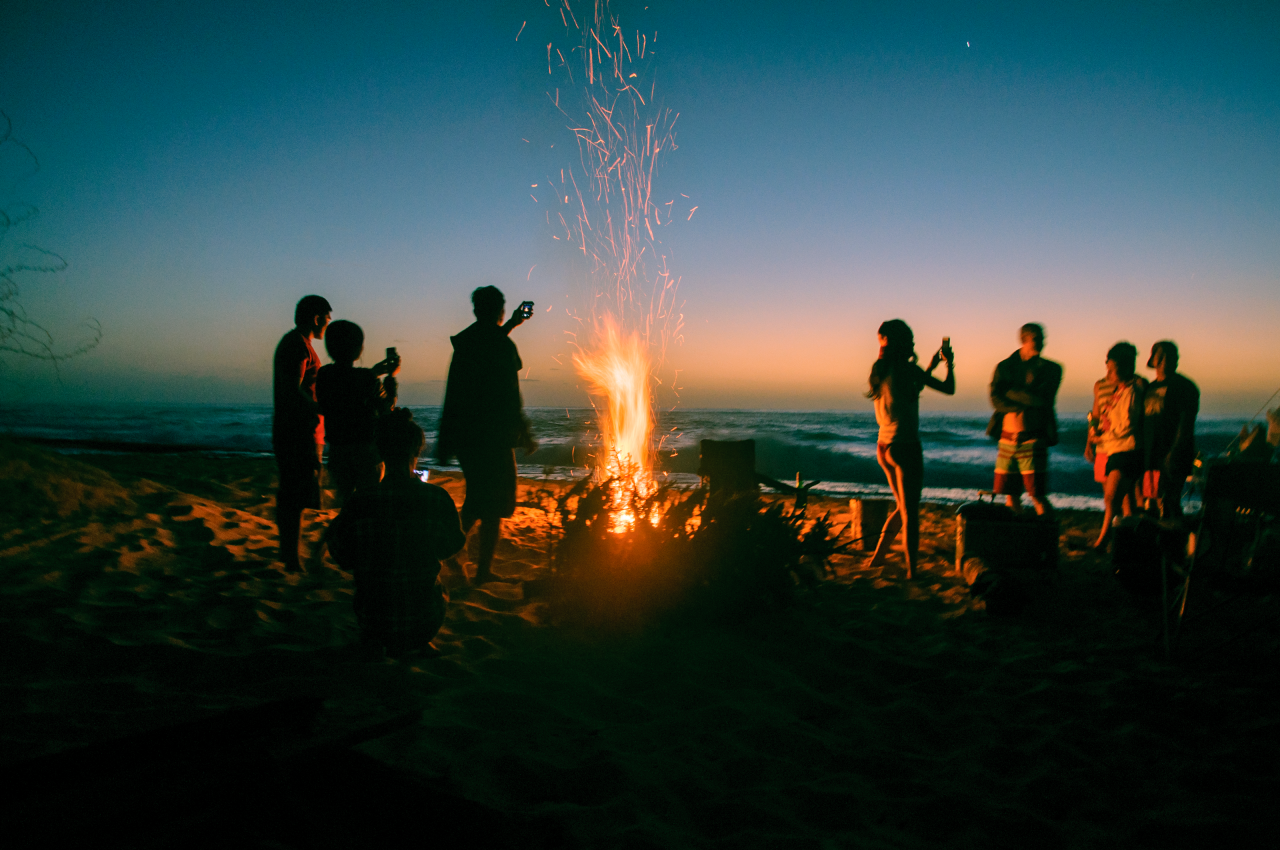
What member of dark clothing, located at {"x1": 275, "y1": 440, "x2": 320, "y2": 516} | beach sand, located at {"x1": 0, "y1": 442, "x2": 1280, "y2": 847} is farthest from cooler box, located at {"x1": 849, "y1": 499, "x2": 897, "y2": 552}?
dark clothing, located at {"x1": 275, "y1": 440, "x2": 320, "y2": 516}

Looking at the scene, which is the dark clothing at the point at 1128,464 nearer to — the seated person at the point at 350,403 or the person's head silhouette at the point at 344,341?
the seated person at the point at 350,403

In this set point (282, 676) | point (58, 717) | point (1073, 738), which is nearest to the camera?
point (58, 717)

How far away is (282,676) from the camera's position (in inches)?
121

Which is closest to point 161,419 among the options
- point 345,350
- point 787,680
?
point 345,350

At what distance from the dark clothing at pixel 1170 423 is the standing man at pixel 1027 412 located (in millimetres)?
741

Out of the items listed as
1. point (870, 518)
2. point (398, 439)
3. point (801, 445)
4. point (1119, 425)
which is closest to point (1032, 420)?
point (1119, 425)

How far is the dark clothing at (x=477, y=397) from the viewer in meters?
4.47

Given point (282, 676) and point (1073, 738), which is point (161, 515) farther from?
point (1073, 738)

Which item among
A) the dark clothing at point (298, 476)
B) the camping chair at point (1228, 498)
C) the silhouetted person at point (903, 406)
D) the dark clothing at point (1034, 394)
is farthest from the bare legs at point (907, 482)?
the dark clothing at point (298, 476)

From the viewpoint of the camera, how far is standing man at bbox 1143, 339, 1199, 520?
519 centimetres

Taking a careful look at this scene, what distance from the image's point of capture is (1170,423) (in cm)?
525

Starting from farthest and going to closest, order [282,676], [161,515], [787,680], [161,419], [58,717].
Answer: [161,419], [161,515], [787,680], [282,676], [58,717]

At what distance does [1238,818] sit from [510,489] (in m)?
3.79

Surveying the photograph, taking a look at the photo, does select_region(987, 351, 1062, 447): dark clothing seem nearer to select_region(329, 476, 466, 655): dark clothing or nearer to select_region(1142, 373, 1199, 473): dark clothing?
select_region(1142, 373, 1199, 473): dark clothing
